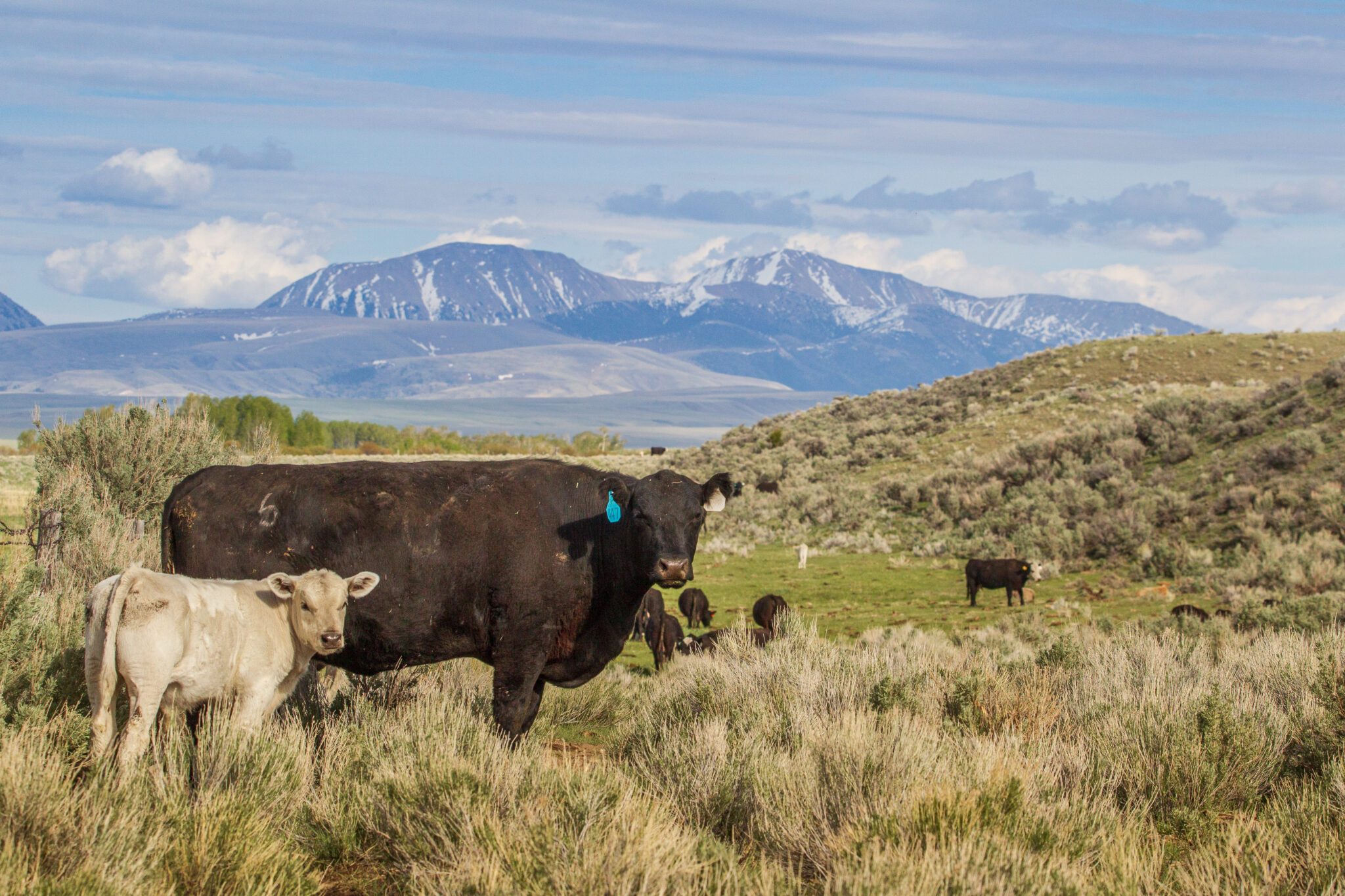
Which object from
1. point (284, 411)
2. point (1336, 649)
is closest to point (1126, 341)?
point (1336, 649)

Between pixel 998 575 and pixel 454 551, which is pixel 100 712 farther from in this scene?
pixel 998 575

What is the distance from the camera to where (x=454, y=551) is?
7586mm

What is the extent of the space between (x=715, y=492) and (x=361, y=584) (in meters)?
2.86

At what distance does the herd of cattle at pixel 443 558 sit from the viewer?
22.7 feet

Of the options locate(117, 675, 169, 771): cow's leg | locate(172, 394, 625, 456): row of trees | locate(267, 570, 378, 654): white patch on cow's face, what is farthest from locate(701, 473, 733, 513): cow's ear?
locate(172, 394, 625, 456): row of trees

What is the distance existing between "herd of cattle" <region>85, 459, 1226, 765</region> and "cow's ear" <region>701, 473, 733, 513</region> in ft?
0.05

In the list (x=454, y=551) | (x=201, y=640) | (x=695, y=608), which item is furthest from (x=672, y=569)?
(x=695, y=608)

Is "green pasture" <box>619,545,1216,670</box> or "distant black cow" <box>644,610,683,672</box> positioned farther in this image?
"green pasture" <box>619,545,1216,670</box>

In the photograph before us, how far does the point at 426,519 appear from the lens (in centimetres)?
765

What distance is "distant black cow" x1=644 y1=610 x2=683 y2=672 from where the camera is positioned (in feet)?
56.6

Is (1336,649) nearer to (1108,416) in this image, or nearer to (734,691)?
(734,691)

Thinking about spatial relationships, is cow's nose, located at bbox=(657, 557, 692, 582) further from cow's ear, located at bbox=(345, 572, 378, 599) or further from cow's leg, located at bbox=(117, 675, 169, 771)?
cow's leg, located at bbox=(117, 675, 169, 771)

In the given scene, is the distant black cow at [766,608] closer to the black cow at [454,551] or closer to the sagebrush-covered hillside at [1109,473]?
the sagebrush-covered hillside at [1109,473]

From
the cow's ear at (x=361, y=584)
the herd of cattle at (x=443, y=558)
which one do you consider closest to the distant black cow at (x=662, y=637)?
the herd of cattle at (x=443, y=558)
